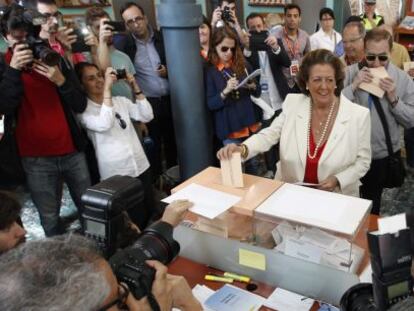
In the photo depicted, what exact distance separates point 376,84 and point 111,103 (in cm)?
151

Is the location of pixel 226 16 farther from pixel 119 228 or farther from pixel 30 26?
pixel 119 228

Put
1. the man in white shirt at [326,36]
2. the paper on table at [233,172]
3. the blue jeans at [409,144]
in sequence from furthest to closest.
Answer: the man in white shirt at [326,36]
the blue jeans at [409,144]
the paper on table at [233,172]

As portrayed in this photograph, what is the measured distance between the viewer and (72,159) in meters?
2.42

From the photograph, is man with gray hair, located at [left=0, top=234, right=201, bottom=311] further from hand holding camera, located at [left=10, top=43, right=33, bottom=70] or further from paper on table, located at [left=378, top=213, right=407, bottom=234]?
hand holding camera, located at [left=10, top=43, right=33, bottom=70]

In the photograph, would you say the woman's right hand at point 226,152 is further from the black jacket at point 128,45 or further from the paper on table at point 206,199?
the black jacket at point 128,45

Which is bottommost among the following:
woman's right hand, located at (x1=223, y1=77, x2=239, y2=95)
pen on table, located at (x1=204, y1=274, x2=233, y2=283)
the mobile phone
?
pen on table, located at (x1=204, y1=274, x2=233, y2=283)

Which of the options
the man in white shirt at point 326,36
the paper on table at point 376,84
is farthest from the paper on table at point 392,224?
the man in white shirt at point 326,36

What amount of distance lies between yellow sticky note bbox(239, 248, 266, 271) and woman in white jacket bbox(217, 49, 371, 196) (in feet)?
1.73

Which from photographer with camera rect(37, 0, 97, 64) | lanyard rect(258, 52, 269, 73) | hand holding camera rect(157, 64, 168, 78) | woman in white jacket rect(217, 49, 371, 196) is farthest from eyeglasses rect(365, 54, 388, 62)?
photographer with camera rect(37, 0, 97, 64)

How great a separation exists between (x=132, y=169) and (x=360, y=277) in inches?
62.1

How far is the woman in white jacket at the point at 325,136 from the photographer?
1.94 metres

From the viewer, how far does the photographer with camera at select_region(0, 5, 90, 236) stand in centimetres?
205

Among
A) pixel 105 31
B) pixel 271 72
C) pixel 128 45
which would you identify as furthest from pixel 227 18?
pixel 105 31

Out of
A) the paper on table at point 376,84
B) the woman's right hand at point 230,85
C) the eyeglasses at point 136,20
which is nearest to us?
the paper on table at point 376,84
